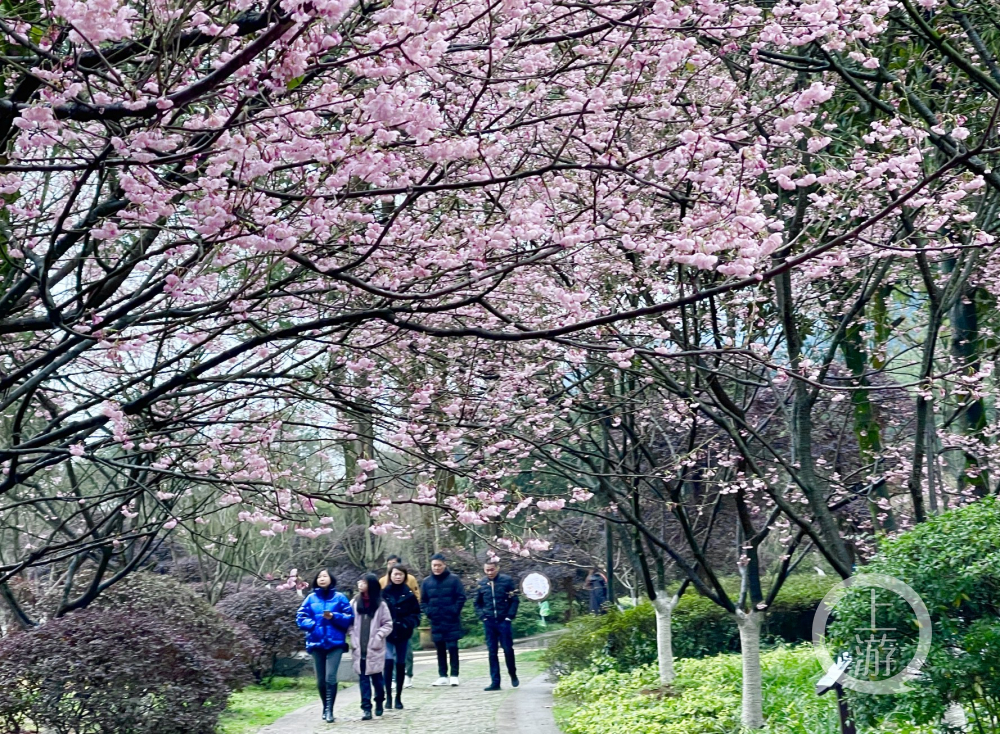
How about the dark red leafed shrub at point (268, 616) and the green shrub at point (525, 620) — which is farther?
the green shrub at point (525, 620)

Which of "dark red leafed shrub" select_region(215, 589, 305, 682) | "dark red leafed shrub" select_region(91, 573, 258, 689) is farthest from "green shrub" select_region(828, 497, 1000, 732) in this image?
"dark red leafed shrub" select_region(215, 589, 305, 682)

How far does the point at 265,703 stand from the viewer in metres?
15.0

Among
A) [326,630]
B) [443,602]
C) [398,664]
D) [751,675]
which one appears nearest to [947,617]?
[751,675]

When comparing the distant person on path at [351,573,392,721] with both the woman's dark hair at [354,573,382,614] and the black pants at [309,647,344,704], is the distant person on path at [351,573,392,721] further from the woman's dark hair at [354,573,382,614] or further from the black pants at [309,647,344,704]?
the black pants at [309,647,344,704]

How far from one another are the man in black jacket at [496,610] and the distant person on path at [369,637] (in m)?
1.70

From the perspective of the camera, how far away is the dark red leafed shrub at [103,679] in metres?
8.74

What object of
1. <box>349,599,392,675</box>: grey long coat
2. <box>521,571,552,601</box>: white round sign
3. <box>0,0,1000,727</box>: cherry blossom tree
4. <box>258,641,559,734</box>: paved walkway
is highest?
<box>0,0,1000,727</box>: cherry blossom tree

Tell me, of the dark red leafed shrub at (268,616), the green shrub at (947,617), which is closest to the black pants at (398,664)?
the dark red leafed shrub at (268,616)

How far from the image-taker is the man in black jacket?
13773 mm

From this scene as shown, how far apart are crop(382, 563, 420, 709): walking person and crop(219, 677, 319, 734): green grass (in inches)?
63.6

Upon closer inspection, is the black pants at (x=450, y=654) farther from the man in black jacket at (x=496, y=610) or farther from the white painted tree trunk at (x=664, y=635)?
the white painted tree trunk at (x=664, y=635)

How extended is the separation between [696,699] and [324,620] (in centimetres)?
449

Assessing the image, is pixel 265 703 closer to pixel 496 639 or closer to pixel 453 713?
pixel 496 639

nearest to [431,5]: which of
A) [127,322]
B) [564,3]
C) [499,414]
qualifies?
[564,3]
